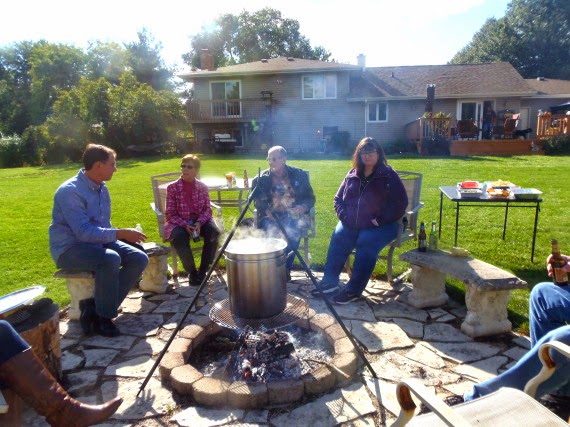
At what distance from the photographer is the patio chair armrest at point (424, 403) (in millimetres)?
1373

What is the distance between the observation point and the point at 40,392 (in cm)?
204

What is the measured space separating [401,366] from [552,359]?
1088mm

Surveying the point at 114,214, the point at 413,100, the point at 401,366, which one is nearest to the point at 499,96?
the point at 413,100

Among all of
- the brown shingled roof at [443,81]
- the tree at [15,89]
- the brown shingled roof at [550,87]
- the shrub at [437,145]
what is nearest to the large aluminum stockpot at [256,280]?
the shrub at [437,145]

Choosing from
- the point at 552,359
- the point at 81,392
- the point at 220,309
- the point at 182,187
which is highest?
the point at 182,187

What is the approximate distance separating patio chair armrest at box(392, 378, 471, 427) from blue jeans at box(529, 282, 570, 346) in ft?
3.86

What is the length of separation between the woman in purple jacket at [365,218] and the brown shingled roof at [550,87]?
21328 mm

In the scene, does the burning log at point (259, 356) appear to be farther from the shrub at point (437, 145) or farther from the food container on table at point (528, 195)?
the shrub at point (437, 145)

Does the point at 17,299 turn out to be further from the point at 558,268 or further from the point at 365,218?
the point at 558,268

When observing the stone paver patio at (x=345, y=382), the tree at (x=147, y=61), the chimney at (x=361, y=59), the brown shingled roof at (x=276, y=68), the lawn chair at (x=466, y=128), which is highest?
the tree at (x=147, y=61)

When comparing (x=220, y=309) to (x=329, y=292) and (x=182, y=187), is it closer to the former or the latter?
(x=329, y=292)

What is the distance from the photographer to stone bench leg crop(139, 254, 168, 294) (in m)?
4.19

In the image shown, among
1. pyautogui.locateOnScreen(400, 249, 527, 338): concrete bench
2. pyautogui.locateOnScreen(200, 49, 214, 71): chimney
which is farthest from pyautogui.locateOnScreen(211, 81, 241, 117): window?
pyautogui.locateOnScreen(400, 249, 527, 338): concrete bench

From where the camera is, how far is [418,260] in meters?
3.62
